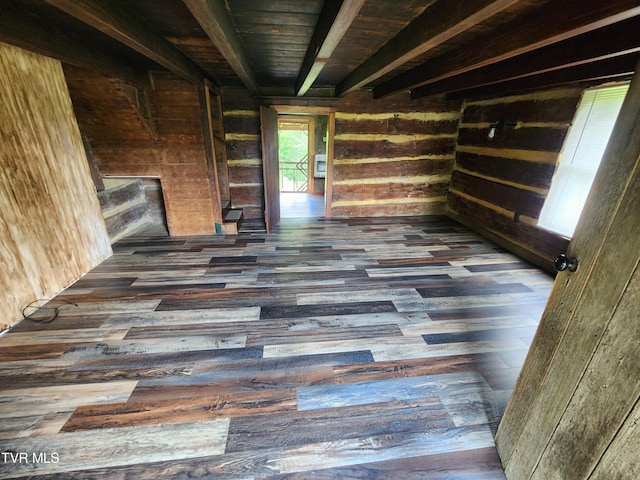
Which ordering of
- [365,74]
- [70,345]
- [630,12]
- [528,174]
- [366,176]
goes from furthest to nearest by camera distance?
[366,176] → [528,174] → [365,74] → [70,345] → [630,12]

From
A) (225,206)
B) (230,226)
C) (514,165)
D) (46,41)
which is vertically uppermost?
(46,41)

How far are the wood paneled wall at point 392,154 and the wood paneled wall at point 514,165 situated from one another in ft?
1.32

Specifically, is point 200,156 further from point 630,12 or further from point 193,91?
point 630,12

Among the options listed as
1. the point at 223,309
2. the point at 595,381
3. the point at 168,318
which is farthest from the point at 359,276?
the point at 595,381

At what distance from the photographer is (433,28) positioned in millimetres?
1677

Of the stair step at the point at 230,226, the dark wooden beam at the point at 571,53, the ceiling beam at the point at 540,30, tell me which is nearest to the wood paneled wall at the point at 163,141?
the stair step at the point at 230,226

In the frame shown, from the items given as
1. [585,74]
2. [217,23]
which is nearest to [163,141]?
[217,23]

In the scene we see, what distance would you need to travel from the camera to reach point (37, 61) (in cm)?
234

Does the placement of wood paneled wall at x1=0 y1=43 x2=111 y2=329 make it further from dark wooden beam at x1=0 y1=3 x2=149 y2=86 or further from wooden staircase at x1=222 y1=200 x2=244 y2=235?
wooden staircase at x1=222 y1=200 x2=244 y2=235

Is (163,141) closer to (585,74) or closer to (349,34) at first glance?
(349,34)

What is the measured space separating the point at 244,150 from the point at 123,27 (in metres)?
2.96

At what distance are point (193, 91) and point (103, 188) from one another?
1.77 metres

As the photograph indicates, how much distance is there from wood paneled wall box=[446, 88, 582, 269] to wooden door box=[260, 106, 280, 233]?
3383mm

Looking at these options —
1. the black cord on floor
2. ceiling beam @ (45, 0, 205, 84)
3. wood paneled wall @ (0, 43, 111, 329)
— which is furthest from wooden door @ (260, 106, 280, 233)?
the black cord on floor
